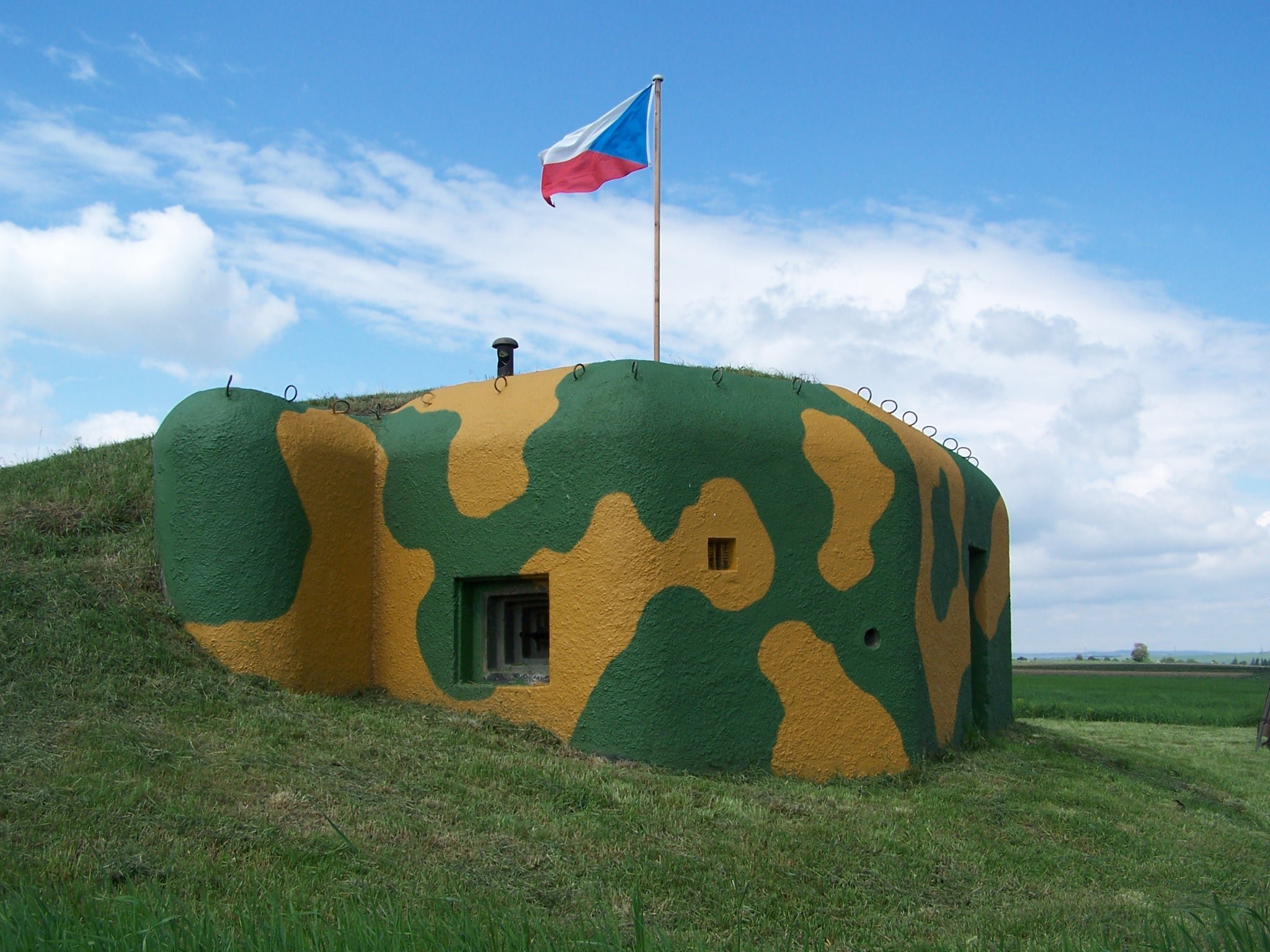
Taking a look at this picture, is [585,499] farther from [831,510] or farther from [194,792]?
[194,792]

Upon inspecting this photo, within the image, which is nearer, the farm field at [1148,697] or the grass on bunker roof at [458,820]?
the grass on bunker roof at [458,820]

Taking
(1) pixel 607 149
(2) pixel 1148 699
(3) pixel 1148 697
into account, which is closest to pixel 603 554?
(1) pixel 607 149

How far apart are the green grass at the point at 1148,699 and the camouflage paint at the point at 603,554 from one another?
1568 centimetres

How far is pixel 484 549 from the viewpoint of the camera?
8875mm

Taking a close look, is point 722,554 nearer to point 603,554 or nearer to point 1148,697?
point 603,554

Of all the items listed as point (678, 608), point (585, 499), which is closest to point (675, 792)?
point (678, 608)

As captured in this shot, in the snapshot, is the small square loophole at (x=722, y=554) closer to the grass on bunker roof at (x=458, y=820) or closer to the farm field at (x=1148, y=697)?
the grass on bunker roof at (x=458, y=820)

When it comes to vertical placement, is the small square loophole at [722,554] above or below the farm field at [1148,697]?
above

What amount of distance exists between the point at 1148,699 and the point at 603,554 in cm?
2328

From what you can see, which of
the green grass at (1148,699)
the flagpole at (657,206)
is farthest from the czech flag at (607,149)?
the green grass at (1148,699)

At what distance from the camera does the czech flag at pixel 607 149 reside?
36.4ft

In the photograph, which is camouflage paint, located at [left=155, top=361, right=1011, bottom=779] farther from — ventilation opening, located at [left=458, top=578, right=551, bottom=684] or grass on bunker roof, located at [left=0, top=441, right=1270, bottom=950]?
grass on bunker roof, located at [left=0, top=441, right=1270, bottom=950]

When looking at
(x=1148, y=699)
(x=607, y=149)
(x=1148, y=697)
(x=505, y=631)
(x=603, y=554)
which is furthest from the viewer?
(x=1148, y=697)

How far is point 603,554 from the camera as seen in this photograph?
27.3 ft
